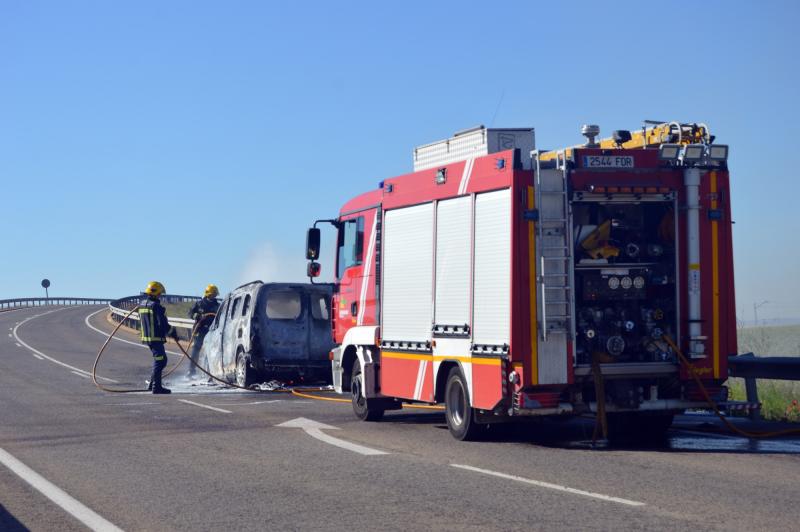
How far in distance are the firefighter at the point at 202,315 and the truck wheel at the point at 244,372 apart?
2.51 metres

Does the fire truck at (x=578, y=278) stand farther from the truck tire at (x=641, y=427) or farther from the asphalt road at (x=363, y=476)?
the asphalt road at (x=363, y=476)

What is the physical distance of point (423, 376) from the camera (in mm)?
13406

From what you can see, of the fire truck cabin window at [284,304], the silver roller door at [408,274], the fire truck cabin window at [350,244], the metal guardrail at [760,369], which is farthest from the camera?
the fire truck cabin window at [284,304]

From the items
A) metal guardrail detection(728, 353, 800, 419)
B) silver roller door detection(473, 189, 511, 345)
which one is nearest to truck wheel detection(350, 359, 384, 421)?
silver roller door detection(473, 189, 511, 345)

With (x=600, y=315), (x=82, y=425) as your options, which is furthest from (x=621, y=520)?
(x=82, y=425)

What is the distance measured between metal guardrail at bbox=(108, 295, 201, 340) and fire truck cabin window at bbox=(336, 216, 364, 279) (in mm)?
18669

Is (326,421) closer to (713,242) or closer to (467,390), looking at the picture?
(467,390)

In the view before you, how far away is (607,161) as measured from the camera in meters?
11.9

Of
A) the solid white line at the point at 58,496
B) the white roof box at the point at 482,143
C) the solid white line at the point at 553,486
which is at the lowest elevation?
the solid white line at the point at 58,496

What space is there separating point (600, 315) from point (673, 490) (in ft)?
11.1

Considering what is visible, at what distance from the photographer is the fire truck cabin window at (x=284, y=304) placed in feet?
69.4

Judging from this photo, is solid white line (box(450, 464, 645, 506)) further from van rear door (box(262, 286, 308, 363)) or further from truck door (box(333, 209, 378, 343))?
van rear door (box(262, 286, 308, 363))

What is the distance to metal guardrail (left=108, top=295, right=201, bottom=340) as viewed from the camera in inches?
1508

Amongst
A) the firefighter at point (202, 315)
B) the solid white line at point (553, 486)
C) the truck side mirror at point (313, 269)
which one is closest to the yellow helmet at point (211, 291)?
the firefighter at point (202, 315)
